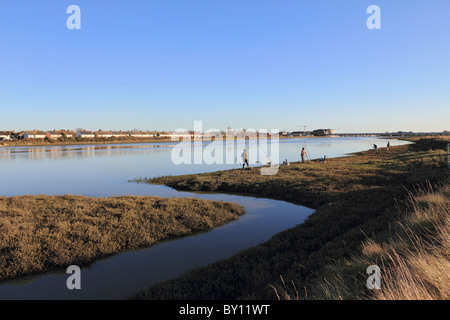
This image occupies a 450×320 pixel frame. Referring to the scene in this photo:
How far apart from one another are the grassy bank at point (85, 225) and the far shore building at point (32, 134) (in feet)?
660

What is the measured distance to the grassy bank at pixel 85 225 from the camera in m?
9.45

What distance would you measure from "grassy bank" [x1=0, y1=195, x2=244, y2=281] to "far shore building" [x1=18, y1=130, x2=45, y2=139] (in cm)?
20103

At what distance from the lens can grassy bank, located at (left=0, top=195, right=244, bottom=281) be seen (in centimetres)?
945

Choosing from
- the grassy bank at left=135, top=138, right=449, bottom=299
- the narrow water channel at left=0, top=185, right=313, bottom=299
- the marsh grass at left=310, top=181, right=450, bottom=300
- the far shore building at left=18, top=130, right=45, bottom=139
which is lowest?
the narrow water channel at left=0, top=185, right=313, bottom=299

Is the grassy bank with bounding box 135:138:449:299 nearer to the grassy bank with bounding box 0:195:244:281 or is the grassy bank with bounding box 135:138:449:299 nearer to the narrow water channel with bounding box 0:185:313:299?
the narrow water channel with bounding box 0:185:313:299

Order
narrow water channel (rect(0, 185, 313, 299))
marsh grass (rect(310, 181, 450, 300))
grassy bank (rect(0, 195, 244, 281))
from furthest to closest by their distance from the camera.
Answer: grassy bank (rect(0, 195, 244, 281))
narrow water channel (rect(0, 185, 313, 299))
marsh grass (rect(310, 181, 450, 300))

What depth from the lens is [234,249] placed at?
35.0ft

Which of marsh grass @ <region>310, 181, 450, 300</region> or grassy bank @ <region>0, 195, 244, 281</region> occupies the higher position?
marsh grass @ <region>310, 181, 450, 300</region>

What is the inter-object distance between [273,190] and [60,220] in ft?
49.9

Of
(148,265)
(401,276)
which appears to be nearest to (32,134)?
(148,265)

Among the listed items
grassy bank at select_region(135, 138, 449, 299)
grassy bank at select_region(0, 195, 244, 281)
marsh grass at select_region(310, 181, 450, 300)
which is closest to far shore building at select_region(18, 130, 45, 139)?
grassy bank at select_region(0, 195, 244, 281)

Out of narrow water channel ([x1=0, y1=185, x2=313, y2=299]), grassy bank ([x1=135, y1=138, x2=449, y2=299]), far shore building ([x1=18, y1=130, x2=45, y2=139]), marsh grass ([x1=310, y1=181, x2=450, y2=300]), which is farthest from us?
far shore building ([x1=18, y1=130, x2=45, y2=139])

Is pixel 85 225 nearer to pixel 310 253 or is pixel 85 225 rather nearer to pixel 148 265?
pixel 148 265
